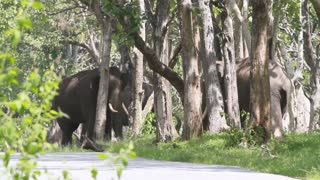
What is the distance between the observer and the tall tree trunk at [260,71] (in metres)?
17.8

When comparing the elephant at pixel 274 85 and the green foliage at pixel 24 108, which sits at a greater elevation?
the elephant at pixel 274 85

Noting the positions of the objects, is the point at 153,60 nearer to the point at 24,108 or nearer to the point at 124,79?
the point at 124,79

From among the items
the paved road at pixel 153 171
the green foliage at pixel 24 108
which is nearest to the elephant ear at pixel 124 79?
the paved road at pixel 153 171

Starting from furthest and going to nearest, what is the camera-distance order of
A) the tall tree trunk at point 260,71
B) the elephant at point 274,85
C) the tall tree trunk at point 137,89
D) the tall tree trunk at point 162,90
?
the tall tree trunk at point 137,89 < the elephant at point 274,85 < the tall tree trunk at point 162,90 < the tall tree trunk at point 260,71

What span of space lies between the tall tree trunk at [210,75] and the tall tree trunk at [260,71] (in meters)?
3.77

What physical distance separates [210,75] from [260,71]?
13.9 feet

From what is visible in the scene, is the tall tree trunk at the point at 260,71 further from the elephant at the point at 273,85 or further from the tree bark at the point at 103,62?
the tree bark at the point at 103,62

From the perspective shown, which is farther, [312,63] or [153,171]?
[312,63]

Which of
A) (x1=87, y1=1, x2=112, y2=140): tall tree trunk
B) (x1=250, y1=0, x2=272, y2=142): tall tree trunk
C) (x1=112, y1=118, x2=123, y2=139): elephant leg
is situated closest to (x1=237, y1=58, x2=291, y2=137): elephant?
(x1=87, y1=1, x2=112, y2=140): tall tree trunk

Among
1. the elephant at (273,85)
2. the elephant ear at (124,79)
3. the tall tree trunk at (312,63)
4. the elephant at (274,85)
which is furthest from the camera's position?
the tall tree trunk at (312,63)

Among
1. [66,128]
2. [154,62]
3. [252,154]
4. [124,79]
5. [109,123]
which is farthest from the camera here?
[66,128]

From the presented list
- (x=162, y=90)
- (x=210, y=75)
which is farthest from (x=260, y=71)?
(x=162, y=90)

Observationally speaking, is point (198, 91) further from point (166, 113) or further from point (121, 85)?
point (121, 85)

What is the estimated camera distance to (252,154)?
15859 millimetres
